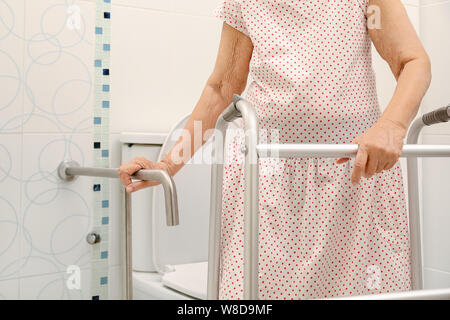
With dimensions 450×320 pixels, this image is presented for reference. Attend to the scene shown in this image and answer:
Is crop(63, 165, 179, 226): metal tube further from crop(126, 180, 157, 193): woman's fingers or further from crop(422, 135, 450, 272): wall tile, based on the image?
crop(422, 135, 450, 272): wall tile

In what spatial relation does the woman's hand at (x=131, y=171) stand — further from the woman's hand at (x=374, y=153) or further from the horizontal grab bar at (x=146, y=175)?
the woman's hand at (x=374, y=153)

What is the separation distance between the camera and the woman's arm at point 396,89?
2.14ft

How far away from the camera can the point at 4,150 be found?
762 millimetres

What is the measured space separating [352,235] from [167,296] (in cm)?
39

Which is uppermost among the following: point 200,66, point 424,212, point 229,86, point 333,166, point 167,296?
point 200,66

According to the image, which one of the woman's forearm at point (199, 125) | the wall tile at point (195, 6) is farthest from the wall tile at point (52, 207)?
the wall tile at point (195, 6)

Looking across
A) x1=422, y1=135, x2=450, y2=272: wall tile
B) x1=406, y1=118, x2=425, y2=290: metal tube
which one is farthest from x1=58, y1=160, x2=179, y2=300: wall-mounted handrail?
x1=422, y1=135, x2=450, y2=272: wall tile

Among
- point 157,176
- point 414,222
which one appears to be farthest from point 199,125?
point 414,222

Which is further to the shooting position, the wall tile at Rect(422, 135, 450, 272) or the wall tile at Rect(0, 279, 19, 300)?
the wall tile at Rect(422, 135, 450, 272)

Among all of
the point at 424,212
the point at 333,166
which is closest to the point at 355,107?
the point at 333,166

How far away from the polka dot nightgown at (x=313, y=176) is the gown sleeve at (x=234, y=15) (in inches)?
0.4

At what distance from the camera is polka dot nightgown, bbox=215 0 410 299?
84 centimetres

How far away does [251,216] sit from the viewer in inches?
25.2
